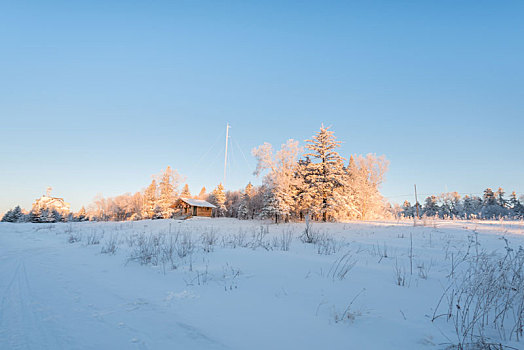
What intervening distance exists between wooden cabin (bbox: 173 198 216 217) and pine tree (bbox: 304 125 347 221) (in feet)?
77.9

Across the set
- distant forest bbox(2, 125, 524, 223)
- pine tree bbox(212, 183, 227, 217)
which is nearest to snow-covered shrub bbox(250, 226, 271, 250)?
distant forest bbox(2, 125, 524, 223)

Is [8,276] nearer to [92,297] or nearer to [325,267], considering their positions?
[92,297]

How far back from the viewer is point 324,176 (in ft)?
77.0

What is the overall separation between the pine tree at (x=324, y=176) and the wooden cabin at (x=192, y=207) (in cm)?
2375

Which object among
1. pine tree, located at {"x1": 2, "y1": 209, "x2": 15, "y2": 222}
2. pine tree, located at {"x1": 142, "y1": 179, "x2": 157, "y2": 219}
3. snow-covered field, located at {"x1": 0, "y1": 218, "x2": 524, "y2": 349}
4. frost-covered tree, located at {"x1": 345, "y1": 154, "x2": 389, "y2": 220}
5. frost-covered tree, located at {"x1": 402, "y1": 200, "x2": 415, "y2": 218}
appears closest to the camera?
snow-covered field, located at {"x1": 0, "y1": 218, "x2": 524, "y2": 349}

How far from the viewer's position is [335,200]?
22.0 m

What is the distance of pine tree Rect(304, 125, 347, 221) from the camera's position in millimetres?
22656

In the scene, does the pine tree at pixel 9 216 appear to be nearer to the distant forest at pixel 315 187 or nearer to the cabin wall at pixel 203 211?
the distant forest at pixel 315 187

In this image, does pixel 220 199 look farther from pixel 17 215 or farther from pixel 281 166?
pixel 17 215

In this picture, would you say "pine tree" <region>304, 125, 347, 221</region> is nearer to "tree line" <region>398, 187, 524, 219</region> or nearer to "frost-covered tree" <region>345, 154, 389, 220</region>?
"frost-covered tree" <region>345, 154, 389, 220</region>

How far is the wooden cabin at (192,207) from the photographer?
1620 inches

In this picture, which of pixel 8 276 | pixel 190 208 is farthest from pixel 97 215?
pixel 8 276

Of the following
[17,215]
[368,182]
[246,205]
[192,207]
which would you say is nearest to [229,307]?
[368,182]

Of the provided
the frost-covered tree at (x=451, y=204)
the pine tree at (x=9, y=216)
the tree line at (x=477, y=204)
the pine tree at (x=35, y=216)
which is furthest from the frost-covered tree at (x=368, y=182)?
the pine tree at (x=9, y=216)
